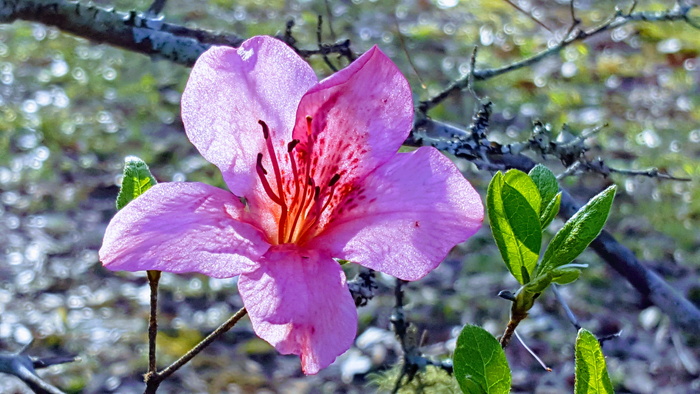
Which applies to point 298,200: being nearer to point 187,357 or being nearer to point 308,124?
point 308,124

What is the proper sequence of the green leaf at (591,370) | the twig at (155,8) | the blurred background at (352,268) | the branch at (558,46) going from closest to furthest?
the green leaf at (591,370) → the branch at (558,46) → the twig at (155,8) → the blurred background at (352,268)

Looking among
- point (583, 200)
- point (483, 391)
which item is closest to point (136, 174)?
point (483, 391)

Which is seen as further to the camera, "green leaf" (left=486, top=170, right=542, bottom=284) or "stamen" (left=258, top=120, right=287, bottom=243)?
"stamen" (left=258, top=120, right=287, bottom=243)

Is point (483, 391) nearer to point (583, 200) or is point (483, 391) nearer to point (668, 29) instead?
point (583, 200)

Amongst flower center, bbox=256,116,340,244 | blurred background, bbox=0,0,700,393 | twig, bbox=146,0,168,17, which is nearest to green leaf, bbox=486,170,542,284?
flower center, bbox=256,116,340,244

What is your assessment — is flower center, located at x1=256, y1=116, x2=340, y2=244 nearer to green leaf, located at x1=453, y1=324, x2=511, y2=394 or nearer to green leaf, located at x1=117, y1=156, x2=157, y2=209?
green leaf, located at x1=117, y1=156, x2=157, y2=209

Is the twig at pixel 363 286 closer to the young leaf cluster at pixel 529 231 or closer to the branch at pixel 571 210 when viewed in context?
the branch at pixel 571 210

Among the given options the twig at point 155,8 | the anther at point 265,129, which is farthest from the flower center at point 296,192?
the twig at point 155,8
